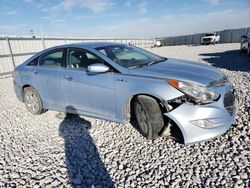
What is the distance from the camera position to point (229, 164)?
2.63 metres

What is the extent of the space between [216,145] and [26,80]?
415cm

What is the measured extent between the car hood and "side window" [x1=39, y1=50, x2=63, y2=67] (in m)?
1.72

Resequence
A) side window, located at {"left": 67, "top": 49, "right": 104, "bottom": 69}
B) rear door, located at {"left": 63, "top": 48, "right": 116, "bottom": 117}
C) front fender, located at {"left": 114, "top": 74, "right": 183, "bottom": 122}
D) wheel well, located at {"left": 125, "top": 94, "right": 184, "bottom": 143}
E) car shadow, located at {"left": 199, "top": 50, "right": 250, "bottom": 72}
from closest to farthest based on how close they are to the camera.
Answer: front fender, located at {"left": 114, "top": 74, "right": 183, "bottom": 122} < wheel well, located at {"left": 125, "top": 94, "right": 184, "bottom": 143} < rear door, located at {"left": 63, "top": 48, "right": 116, "bottom": 117} < side window, located at {"left": 67, "top": 49, "right": 104, "bottom": 69} < car shadow, located at {"left": 199, "top": 50, "right": 250, "bottom": 72}

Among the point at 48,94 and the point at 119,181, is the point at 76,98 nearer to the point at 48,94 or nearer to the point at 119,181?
the point at 48,94

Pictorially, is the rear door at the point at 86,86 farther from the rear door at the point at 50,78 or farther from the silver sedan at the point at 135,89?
the rear door at the point at 50,78

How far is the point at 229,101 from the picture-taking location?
3047 mm

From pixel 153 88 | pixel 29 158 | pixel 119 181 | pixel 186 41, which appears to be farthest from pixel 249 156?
pixel 186 41

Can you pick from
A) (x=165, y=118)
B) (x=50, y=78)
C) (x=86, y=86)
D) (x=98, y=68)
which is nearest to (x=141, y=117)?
(x=165, y=118)

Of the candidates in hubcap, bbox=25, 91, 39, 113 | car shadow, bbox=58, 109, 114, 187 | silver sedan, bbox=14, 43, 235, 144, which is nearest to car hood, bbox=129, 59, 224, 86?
silver sedan, bbox=14, 43, 235, 144

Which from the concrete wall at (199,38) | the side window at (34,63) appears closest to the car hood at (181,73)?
the side window at (34,63)

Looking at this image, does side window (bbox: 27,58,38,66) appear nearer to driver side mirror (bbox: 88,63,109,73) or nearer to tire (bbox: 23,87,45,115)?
tire (bbox: 23,87,45,115)

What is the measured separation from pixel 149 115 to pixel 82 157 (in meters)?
1.17

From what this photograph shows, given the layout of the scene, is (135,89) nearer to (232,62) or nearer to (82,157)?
(82,157)

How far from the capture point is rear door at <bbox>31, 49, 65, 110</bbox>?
418cm
